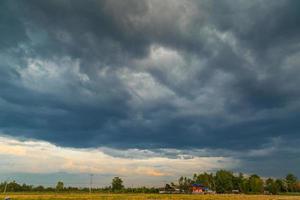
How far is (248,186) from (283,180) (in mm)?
22613

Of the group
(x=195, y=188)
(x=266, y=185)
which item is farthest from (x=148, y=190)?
(x=266, y=185)

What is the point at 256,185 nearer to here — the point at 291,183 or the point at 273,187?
the point at 273,187

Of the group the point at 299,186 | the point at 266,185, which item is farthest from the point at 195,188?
the point at 299,186

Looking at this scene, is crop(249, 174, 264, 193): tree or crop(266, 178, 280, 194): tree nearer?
crop(266, 178, 280, 194): tree

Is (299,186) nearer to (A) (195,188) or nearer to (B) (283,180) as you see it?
(B) (283,180)

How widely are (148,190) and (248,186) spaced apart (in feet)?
196

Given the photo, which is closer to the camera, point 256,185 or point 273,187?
point 273,187

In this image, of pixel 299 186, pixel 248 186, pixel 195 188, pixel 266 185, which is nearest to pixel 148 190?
pixel 195 188

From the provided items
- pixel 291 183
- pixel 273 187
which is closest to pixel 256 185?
pixel 273 187

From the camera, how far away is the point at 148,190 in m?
188

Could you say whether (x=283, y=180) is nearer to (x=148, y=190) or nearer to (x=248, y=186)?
(x=248, y=186)

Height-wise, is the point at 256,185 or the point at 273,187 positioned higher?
the point at 256,185

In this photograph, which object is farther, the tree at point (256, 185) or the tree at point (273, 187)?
the tree at point (256, 185)

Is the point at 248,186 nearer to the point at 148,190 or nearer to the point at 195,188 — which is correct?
the point at 195,188
